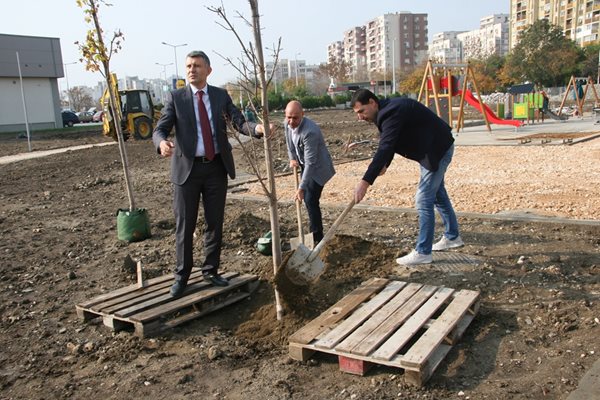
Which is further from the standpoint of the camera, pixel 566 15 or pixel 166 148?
pixel 566 15

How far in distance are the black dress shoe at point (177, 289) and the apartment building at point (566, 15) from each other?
91.8 m

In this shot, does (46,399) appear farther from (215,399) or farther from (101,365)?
(215,399)

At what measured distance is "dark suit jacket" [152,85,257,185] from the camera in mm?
4242

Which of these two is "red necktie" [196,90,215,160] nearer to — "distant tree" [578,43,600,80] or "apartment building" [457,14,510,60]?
"distant tree" [578,43,600,80]

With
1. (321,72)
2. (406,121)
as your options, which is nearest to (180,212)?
(406,121)

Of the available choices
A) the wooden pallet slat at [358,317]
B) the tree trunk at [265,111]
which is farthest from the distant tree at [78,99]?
the wooden pallet slat at [358,317]

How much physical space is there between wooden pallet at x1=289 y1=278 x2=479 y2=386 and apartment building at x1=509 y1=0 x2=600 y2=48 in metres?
91.2

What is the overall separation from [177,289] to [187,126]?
1287mm

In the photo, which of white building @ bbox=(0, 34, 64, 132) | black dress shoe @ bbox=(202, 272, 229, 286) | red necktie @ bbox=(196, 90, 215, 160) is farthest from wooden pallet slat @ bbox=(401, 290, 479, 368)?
white building @ bbox=(0, 34, 64, 132)

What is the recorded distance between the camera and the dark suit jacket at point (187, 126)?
4.24 m

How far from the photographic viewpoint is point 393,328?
3492 mm

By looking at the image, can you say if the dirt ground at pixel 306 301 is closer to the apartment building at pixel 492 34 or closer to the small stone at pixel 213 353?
the small stone at pixel 213 353

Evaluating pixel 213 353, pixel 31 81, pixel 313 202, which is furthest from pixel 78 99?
pixel 213 353

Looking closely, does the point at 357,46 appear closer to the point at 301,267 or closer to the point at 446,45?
the point at 446,45
